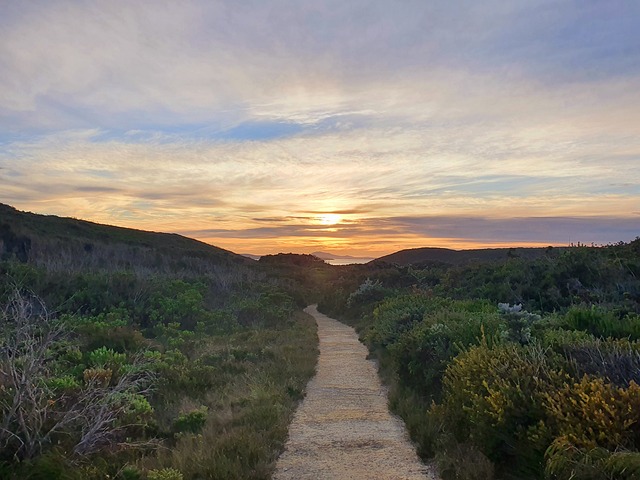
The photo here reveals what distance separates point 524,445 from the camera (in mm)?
5242

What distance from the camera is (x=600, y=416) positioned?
14.8ft

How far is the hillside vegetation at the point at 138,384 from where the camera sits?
249 inches

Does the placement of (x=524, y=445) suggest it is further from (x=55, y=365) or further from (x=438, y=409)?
(x=55, y=365)

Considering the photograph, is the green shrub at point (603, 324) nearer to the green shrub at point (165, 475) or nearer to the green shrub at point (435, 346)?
the green shrub at point (435, 346)

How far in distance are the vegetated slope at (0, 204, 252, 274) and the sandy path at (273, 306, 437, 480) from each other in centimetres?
2125

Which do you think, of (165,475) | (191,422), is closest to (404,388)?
(191,422)

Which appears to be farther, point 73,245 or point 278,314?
point 73,245

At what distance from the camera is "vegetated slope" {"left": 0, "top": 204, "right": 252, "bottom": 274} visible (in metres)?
37.4

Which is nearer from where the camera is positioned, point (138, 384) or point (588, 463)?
point (588, 463)

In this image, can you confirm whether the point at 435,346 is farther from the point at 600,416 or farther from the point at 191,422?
the point at 600,416

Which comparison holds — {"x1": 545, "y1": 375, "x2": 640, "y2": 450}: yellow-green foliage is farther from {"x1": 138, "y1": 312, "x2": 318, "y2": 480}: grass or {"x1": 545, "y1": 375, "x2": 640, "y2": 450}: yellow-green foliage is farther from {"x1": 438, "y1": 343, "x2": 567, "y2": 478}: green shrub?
{"x1": 138, "y1": 312, "x2": 318, "y2": 480}: grass

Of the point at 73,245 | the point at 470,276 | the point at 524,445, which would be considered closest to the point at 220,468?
the point at 524,445

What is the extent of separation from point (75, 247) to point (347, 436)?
155 feet

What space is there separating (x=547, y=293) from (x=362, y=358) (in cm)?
592
